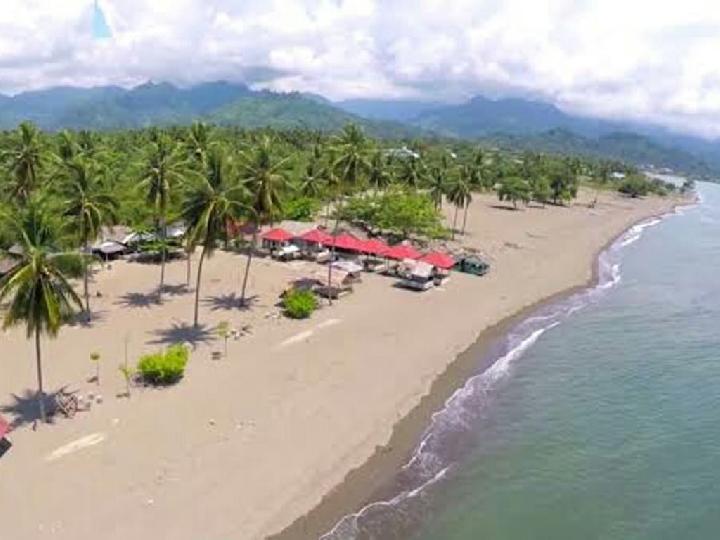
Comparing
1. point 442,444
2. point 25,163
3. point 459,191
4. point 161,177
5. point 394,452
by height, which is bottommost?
point 442,444

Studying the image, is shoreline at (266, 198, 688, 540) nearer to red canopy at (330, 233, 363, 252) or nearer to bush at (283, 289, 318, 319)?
bush at (283, 289, 318, 319)

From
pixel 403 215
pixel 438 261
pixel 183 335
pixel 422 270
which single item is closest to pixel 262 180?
pixel 183 335

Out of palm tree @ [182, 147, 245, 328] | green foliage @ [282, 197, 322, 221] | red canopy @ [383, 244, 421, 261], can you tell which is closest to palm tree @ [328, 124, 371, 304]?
red canopy @ [383, 244, 421, 261]

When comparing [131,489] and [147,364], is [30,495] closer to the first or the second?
[131,489]

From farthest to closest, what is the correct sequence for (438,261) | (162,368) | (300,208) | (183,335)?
(300,208) → (438,261) → (183,335) → (162,368)

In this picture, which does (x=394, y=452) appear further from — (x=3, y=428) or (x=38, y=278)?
(x=38, y=278)

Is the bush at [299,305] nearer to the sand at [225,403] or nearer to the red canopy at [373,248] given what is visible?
the sand at [225,403]
